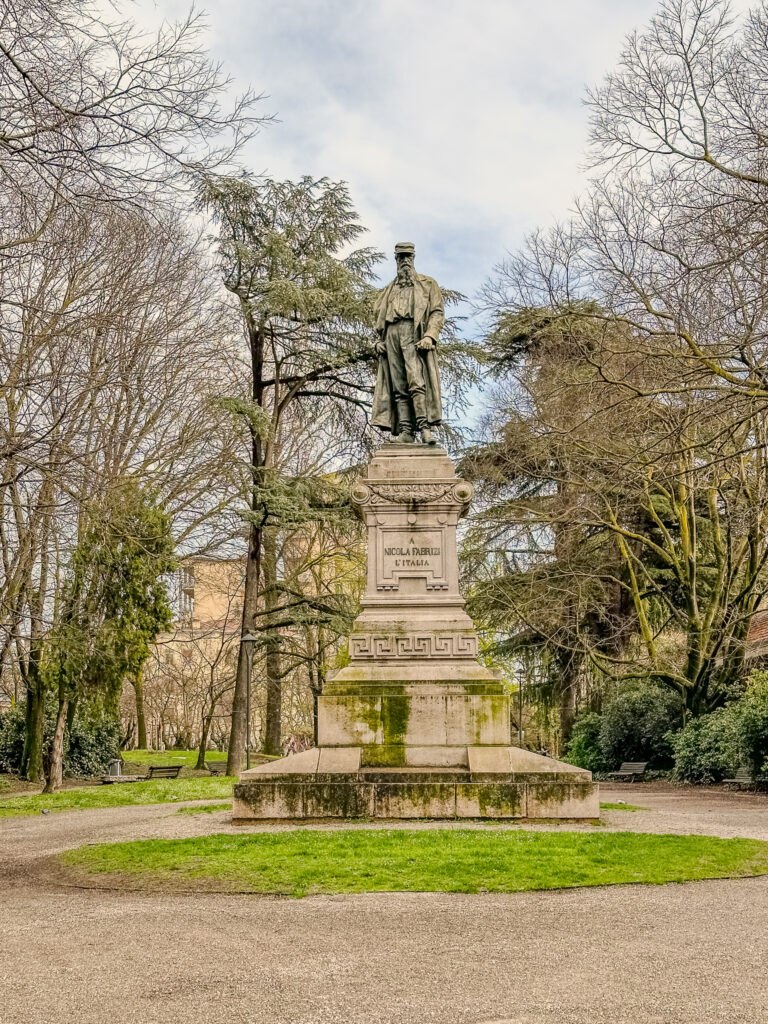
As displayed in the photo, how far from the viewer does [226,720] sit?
55844 millimetres

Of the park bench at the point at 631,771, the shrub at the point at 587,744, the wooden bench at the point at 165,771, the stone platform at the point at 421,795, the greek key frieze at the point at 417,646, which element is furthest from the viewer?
the shrub at the point at 587,744

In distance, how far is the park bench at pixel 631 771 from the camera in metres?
24.0

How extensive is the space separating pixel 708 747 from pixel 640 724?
4.46 metres

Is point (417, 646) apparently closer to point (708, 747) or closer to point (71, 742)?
point (708, 747)

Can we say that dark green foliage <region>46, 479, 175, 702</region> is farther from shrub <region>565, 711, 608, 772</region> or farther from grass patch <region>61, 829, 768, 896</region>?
shrub <region>565, 711, 608, 772</region>

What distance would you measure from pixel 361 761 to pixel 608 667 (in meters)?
14.5

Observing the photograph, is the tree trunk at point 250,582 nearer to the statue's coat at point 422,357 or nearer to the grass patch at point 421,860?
the statue's coat at point 422,357

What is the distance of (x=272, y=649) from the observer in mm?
25500

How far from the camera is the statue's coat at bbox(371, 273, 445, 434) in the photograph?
45.1ft

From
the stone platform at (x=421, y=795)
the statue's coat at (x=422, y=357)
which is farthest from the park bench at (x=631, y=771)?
the stone platform at (x=421, y=795)

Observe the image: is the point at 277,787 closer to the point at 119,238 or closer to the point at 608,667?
the point at 119,238

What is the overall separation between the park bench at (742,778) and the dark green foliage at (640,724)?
4.18 metres

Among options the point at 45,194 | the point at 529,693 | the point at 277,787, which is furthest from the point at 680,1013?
the point at 529,693

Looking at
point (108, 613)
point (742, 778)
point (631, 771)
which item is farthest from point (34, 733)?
point (742, 778)
